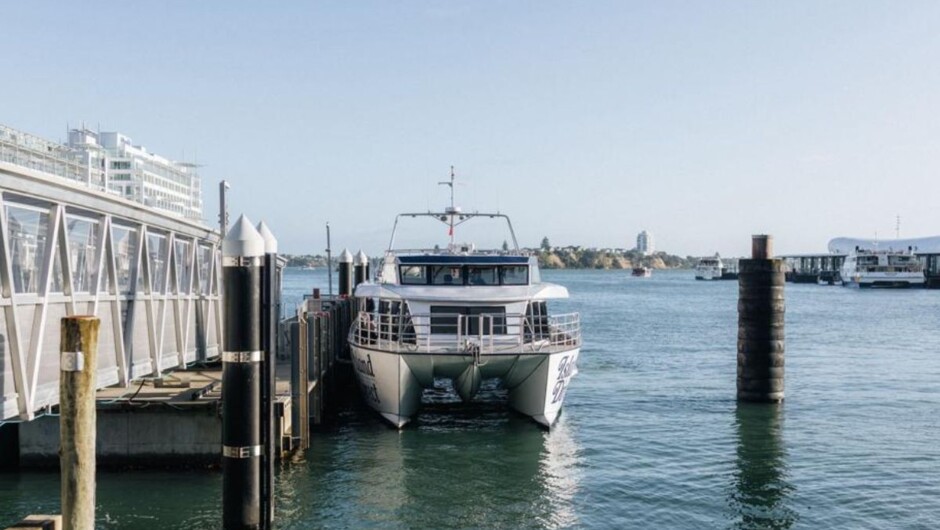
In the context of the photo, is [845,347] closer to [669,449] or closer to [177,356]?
[669,449]

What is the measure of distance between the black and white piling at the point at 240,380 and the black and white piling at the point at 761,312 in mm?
14707

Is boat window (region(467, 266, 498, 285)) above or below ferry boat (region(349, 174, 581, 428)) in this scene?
above

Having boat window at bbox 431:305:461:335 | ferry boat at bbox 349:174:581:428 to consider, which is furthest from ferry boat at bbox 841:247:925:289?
boat window at bbox 431:305:461:335

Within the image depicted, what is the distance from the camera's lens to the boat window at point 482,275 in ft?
73.1

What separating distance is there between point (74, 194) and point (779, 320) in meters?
17.2

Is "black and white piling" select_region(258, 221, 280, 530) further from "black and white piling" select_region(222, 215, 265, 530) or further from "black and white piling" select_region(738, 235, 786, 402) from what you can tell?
"black and white piling" select_region(738, 235, 786, 402)

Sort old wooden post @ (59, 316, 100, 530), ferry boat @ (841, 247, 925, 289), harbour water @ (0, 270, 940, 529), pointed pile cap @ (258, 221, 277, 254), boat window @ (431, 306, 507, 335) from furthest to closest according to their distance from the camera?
ferry boat @ (841, 247, 925, 289) < boat window @ (431, 306, 507, 335) < harbour water @ (0, 270, 940, 529) < pointed pile cap @ (258, 221, 277, 254) < old wooden post @ (59, 316, 100, 530)

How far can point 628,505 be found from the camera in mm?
15172

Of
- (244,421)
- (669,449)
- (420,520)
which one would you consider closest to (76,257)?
(244,421)

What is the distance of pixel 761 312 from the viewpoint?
2181 cm

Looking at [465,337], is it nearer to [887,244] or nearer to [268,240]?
[268,240]

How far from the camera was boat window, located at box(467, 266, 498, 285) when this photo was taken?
22.3 m

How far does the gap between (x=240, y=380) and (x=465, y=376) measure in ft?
31.6

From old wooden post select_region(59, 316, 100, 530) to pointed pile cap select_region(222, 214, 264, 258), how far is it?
8.76ft
